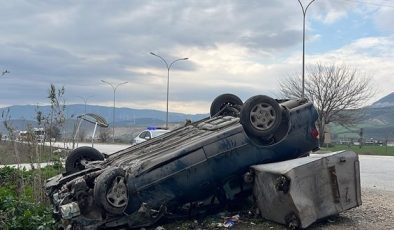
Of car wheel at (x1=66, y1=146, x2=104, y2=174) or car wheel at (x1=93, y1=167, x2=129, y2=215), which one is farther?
car wheel at (x1=66, y1=146, x2=104, y2=174)

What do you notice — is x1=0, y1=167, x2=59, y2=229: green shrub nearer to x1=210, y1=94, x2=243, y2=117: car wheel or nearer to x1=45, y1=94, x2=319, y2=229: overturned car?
x1=45, y1=94, x2=319, y2=229: overturned car

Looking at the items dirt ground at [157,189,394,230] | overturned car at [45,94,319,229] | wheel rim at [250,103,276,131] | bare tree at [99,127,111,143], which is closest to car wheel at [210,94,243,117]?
overturned car at [45,94,319,229]

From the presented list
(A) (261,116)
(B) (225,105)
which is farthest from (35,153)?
(A) (261,116)

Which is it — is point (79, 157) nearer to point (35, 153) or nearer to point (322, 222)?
point (35, 153)

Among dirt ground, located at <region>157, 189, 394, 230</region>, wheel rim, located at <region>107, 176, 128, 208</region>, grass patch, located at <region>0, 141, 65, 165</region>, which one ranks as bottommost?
dirt ground, located at <region>157, 189, 394, 230</region>

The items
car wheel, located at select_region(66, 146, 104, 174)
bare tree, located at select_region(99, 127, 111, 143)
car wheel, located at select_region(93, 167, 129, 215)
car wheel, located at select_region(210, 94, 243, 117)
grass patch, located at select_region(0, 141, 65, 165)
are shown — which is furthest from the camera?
bare tree, located at select_region(99, 127, 111, 143)

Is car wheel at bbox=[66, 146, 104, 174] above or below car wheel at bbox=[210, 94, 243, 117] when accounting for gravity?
below

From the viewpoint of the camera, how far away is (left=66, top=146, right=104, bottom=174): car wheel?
A: 26.4 ft

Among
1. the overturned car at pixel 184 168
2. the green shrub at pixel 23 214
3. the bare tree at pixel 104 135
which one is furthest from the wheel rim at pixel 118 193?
the bare tree at pixel 104 135

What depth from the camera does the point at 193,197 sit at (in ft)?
22.5

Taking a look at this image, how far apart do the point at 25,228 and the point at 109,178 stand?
1178 millimetres

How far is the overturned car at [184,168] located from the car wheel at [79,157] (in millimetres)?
184

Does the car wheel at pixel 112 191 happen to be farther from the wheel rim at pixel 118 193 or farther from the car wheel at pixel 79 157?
the car wheel at pixel 79 157

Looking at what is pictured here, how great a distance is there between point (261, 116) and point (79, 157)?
9.76 ft
